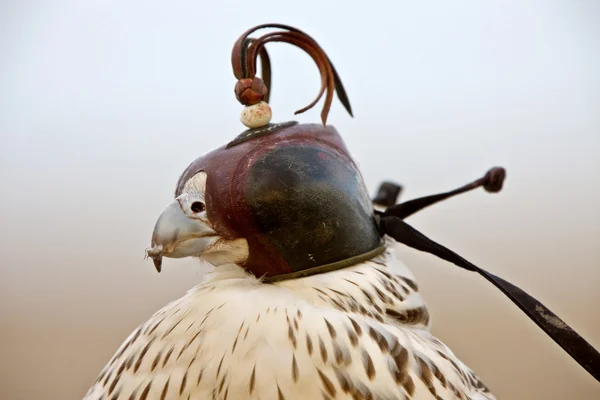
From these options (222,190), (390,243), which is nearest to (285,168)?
(222,190)

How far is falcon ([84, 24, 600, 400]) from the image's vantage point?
53 cm

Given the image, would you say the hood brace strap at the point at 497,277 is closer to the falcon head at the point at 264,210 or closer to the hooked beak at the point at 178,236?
the falcon head at the point at 264,210

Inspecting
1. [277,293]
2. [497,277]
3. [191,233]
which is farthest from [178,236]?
[497,277]

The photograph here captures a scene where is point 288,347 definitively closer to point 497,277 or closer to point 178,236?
point 178,236

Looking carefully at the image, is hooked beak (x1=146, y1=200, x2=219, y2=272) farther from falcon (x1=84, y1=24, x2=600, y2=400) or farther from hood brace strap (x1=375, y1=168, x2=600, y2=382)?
hood brace strap (x1=375, y1=168, x2=600, y2=382)

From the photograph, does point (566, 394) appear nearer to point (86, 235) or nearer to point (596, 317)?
point (596, 317)

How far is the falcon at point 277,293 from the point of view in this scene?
526mm

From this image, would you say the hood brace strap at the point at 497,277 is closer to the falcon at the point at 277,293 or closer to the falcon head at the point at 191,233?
the falcon at the point at 277,293

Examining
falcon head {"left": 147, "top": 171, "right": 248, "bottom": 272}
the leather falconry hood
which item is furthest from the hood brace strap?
falcon head {"left": 147, "top": 171, "right": 248, "bottom": 272}

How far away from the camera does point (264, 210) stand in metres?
0.55

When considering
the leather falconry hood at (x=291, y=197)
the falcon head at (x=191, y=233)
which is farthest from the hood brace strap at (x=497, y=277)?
the falcon head at (x=191, y=233)

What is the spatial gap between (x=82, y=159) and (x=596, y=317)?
125cm

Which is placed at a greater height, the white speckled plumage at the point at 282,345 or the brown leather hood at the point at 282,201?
the brown leather hood at the point at 282,201

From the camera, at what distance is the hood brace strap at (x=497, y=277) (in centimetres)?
56
